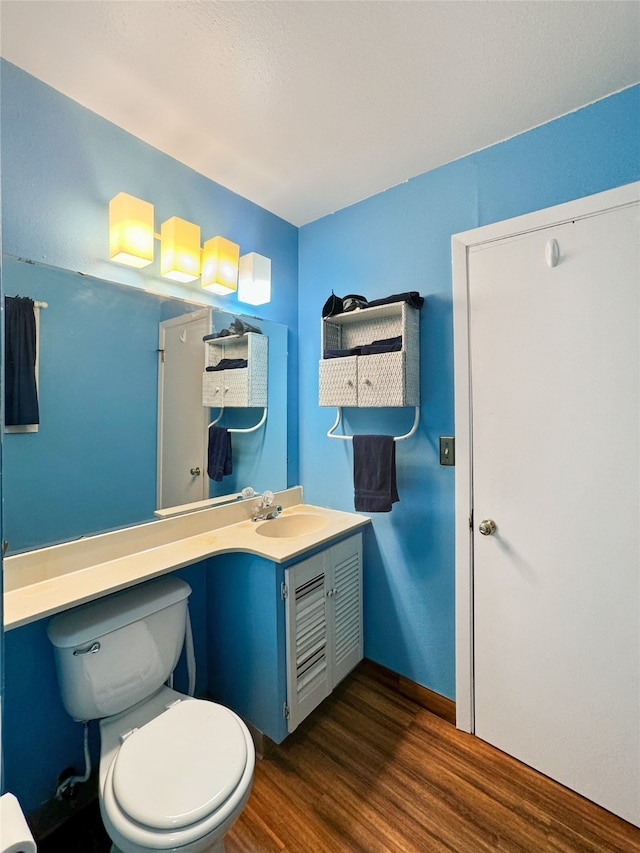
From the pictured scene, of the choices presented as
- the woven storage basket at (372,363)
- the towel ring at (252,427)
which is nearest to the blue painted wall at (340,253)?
the woven storage basket at (372,363)

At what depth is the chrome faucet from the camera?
1.93 metres

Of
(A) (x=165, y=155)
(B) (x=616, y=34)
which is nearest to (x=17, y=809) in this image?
(A) (x=165, y=155)

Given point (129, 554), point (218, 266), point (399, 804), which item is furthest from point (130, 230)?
point (399, 804)

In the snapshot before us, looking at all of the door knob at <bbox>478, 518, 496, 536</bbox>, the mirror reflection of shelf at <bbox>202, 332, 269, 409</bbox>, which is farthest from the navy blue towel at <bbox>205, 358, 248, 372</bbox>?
the door knob at <bbox>478, 518, 496, 536</bbox>

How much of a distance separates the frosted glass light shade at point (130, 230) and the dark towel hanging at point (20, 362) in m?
0.37

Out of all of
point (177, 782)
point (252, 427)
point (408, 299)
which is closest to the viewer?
point (177, 782)

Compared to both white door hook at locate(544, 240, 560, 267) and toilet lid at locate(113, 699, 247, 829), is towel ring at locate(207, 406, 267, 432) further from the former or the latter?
white door hook at locate(544, 240, 560, 267)

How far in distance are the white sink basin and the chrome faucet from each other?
0.10 feet

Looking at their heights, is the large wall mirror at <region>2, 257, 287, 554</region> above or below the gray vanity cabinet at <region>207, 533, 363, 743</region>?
above

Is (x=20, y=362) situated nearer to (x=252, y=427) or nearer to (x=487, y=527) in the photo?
(x=252, y=427)

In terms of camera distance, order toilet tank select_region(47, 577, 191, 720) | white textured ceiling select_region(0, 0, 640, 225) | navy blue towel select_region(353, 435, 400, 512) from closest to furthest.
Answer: white textured ceiling select_region(0, 0, 640, 225), toilet tank select_region(47, 577, 191, 720), navy blue towel select_region(353, 435, 400, 512)

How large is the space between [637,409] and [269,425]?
1582 millimetres

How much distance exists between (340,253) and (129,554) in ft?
5.86

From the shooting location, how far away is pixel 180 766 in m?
1.02
